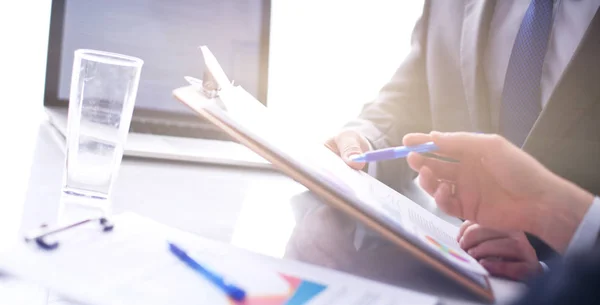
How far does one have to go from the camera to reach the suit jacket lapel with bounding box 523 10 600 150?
34.9 inches

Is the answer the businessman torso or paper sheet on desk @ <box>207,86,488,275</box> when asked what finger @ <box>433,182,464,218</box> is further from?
the businessman torso

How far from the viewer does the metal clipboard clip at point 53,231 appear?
47cm

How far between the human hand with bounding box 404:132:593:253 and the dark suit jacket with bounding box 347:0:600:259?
164 millimetres

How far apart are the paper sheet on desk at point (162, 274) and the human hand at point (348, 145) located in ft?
1.05

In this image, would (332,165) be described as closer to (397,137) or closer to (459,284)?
(459,284)

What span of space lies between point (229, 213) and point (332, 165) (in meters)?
0.17

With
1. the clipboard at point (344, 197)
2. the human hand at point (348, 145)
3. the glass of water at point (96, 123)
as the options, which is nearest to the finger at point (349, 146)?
the human hand at point (348, 145)

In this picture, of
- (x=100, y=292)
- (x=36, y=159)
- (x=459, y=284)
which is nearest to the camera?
(x=100, y=292)

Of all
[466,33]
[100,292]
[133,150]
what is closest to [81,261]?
[100,292]

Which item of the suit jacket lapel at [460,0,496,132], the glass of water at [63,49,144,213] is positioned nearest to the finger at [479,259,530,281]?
the glass of water at [63,49,144,213]

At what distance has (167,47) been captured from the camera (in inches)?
51.1

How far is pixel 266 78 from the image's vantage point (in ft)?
4.51

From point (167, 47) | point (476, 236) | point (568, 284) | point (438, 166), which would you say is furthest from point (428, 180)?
point (167, 47)

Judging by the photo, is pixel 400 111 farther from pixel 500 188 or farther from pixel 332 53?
pixel 500 188
